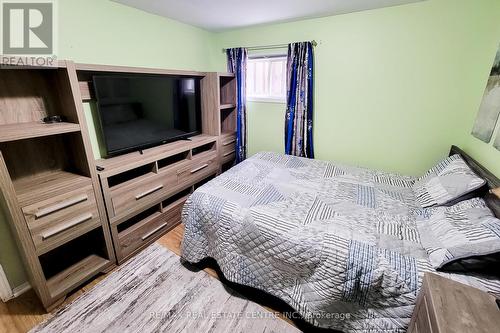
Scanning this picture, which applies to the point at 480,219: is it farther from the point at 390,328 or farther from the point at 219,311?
the point at 219,311

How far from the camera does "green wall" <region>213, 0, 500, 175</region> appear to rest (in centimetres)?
195

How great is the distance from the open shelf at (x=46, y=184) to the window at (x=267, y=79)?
2.26 m

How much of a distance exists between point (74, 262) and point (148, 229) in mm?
578

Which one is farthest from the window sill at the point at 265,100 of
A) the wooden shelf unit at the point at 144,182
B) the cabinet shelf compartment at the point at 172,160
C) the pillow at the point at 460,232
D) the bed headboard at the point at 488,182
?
the pillow at the point at 460,232

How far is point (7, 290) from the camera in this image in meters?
1.58

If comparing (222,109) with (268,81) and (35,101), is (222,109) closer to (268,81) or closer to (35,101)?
(268,81)

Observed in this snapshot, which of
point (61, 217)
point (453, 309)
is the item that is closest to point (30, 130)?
point (61, 217)

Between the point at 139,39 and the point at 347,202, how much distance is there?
2.52 m

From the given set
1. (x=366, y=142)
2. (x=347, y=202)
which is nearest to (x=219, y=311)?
(x=347, y=202)

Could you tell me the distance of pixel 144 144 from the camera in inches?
86.6

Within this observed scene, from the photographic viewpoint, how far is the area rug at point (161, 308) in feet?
4.62

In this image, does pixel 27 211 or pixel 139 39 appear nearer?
pixel 27 211

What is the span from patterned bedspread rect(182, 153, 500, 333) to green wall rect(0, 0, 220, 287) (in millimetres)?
1214

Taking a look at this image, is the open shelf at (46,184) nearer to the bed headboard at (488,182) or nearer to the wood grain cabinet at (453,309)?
the wood grain cabinet at (453,309)
